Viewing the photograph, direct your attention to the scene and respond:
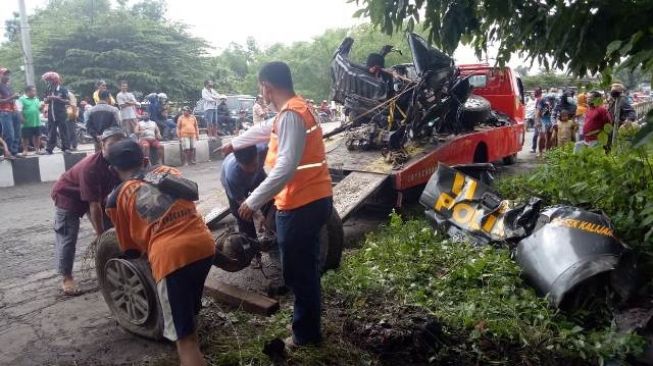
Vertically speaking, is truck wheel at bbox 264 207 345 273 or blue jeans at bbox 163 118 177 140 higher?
truck wheel at bbox 264 207 345 273

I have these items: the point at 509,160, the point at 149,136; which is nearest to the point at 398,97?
the point at 509,160

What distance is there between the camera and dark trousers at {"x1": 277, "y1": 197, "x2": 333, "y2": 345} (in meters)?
3.02

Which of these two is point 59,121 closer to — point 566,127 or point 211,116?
point 211,116

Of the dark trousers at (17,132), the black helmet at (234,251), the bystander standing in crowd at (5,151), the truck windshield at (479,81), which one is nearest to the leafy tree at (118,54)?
the dark trousers at (17,132)

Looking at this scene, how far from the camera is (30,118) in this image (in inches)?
439

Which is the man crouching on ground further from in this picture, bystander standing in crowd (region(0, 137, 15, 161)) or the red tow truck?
bystander standing in crowd (region(0, 137, 15, 161))

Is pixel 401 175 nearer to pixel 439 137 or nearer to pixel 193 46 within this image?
pixel 439 137

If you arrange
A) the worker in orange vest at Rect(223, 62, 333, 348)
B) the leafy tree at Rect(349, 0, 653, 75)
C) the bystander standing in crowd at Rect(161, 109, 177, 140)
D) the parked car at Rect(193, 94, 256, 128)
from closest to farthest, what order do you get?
the leafy tree at Rect(349, 0, 653, 75) → the worker in orange vest at Rect(223, 62, 333, 348) → the bystander standing in crowd at Rect(161, 109, 177, 140) → the parked car at Rect(193, 94, 256, 128)

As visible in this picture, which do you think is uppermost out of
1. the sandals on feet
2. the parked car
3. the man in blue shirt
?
the man in blue shirt

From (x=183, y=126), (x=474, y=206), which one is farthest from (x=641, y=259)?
(x=183, y=126)

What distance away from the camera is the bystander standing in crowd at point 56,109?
1052 centimetres

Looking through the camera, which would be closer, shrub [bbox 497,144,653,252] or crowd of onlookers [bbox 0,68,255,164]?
shrub [bbox 497,144,653,252]

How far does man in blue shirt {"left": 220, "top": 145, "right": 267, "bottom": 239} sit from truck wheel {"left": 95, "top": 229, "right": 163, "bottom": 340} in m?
1.10

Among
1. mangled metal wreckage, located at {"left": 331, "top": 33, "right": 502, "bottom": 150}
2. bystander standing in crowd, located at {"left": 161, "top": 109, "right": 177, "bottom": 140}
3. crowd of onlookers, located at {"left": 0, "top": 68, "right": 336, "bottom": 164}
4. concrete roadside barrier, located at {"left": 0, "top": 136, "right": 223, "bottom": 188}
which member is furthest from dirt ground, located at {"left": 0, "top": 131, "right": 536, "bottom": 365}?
bystander standing in crowd, located at {"left": 161, "top": 109, "right": 177, "bottom": 140}
